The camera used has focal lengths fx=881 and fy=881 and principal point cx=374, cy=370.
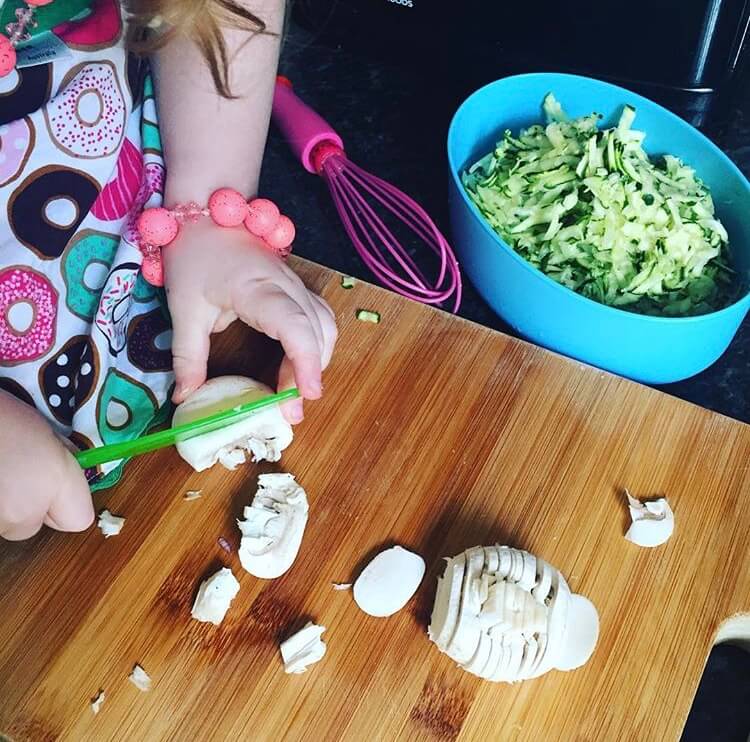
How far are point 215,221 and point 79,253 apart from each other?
0.12m

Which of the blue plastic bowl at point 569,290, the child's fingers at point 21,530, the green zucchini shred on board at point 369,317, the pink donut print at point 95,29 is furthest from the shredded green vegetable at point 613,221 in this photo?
the child's fingers at point 21,530

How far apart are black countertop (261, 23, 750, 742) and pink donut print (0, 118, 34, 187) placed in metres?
0.30

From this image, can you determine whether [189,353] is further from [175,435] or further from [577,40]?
[577,40]

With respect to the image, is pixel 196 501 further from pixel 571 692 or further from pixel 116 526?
pixel 571 692

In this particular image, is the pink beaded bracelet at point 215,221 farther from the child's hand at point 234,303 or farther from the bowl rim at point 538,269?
the bowl rim at point 538,269

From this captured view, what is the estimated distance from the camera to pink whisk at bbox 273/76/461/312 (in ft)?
2.97

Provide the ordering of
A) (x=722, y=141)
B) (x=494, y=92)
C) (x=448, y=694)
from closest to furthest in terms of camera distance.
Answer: (x=448, y=694) < (x=494, y=92) < (x=722, y=141)

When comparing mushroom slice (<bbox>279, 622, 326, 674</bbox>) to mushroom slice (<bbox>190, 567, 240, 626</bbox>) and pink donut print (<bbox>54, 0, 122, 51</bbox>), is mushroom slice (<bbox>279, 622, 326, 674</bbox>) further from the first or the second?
pink donut print (<bbox>54, 0, 122, 51</bbox>)

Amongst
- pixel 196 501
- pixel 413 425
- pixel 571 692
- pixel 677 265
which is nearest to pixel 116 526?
pixel 196 501

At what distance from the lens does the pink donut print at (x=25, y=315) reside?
72 centimetres

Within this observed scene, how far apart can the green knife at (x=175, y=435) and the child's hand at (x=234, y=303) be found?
0.07ft

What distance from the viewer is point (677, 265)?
0.84 meters

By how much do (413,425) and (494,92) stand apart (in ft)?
1.25

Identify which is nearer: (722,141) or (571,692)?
(571,692)
